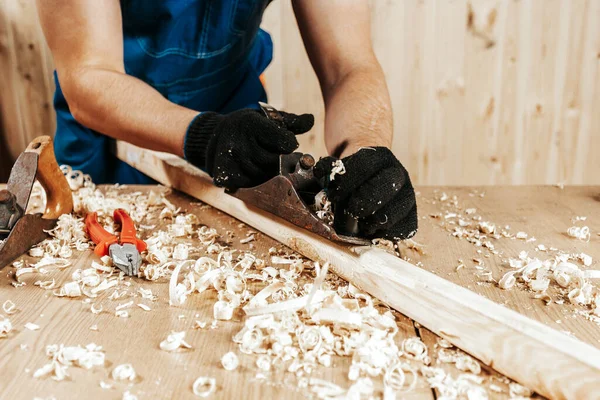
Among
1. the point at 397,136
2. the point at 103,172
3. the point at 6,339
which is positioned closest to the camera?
the point at 6,339

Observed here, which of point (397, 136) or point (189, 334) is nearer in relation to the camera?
point (189, 334)

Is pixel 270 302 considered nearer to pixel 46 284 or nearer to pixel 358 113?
pixel 46 284

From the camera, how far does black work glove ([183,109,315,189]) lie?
3.91 ft

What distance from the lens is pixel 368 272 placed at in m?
0.97

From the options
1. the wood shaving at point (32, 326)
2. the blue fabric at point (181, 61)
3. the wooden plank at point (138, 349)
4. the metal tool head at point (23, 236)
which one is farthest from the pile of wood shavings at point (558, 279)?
the blue fabric at point (181, 61)

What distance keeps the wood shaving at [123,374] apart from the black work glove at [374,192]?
1.57 ft

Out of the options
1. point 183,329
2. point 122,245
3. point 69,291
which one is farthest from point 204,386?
point 122,245

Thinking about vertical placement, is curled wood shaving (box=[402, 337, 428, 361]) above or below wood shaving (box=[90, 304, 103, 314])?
below

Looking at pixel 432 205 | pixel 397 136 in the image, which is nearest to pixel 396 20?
pixel 397 136

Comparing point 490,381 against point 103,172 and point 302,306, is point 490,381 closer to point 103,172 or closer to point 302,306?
point 302,306

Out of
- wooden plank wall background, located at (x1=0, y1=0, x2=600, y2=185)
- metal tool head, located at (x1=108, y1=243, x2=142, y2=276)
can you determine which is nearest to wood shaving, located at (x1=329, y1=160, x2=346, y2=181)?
metal tool head, located at (x1=108, y1=243, x2=142, y2=276)

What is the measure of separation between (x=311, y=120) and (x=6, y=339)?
30.9 inches

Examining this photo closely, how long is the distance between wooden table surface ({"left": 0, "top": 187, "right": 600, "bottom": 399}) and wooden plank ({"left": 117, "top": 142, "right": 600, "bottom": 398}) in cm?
A: 3

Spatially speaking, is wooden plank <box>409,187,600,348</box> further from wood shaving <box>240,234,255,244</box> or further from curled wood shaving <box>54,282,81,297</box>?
curled wood shaving <box>54,282,81,297</box>
